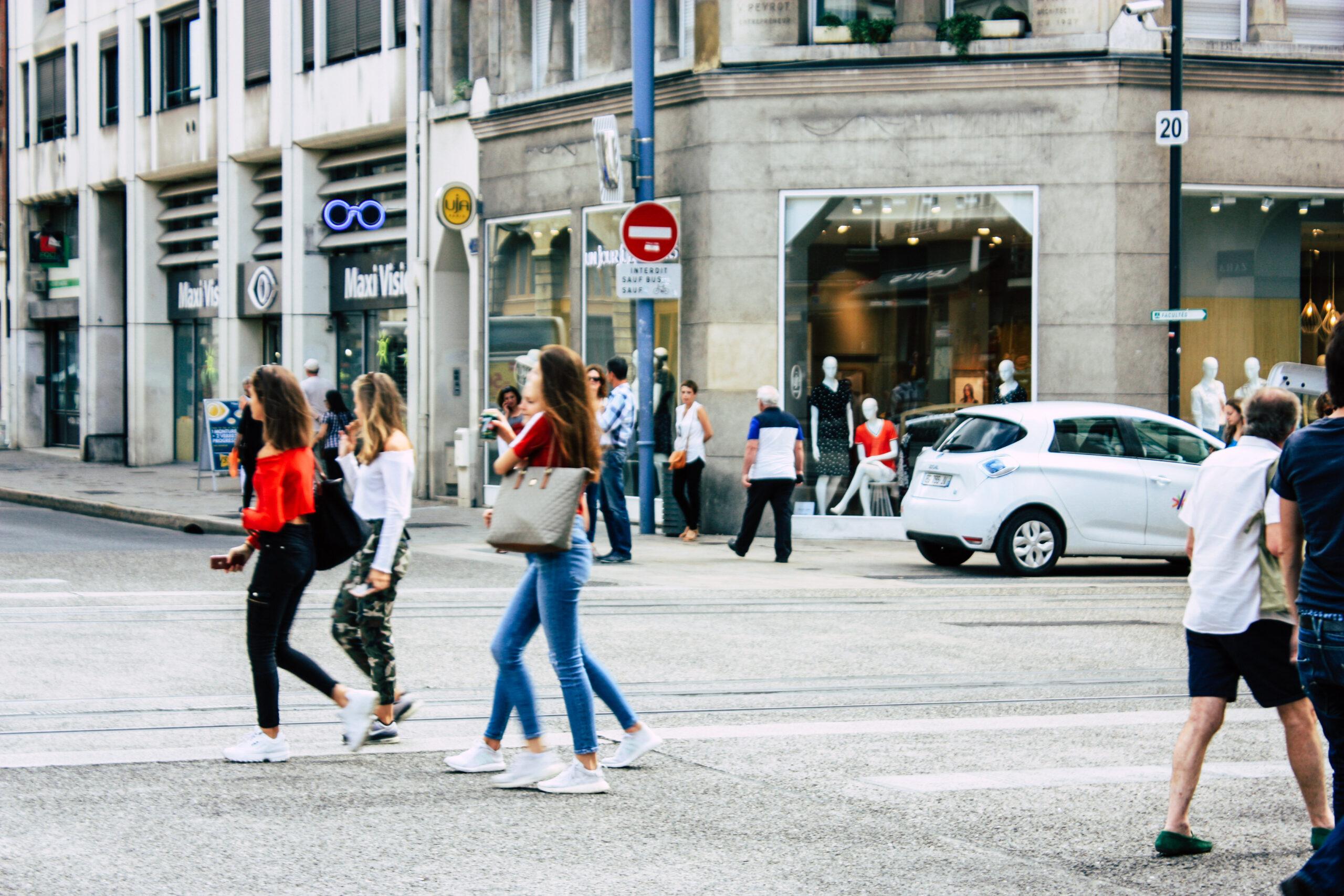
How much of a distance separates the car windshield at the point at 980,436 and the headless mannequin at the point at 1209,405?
4.53m

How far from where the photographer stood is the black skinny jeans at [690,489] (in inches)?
685

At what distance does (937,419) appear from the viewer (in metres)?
17.8

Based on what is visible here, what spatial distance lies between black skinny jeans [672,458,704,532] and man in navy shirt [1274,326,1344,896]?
1314cm

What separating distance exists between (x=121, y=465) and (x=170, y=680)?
2354 cm

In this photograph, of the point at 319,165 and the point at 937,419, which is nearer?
the point at 937,419

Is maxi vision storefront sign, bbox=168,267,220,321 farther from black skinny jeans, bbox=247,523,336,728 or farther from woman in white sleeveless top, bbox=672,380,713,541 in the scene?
black skinny jeans, bbox=247,523,336,728

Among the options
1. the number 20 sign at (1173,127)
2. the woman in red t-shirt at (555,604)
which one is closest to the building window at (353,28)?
the number 20 sign at (1173,127)

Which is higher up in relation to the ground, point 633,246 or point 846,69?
point 846,69

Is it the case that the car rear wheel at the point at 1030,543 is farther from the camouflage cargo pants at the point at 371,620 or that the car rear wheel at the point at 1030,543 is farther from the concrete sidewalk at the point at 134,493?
the camouflage cargo pants at the point at 371,620

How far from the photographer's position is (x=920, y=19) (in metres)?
17.7

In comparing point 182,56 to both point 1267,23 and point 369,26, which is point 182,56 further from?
point 1267,23

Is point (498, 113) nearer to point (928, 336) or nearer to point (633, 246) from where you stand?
point (633, 246)

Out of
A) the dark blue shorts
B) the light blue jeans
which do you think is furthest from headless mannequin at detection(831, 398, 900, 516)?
the dark blue shorts

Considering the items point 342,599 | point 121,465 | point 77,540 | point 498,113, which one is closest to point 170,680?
point 342,599
